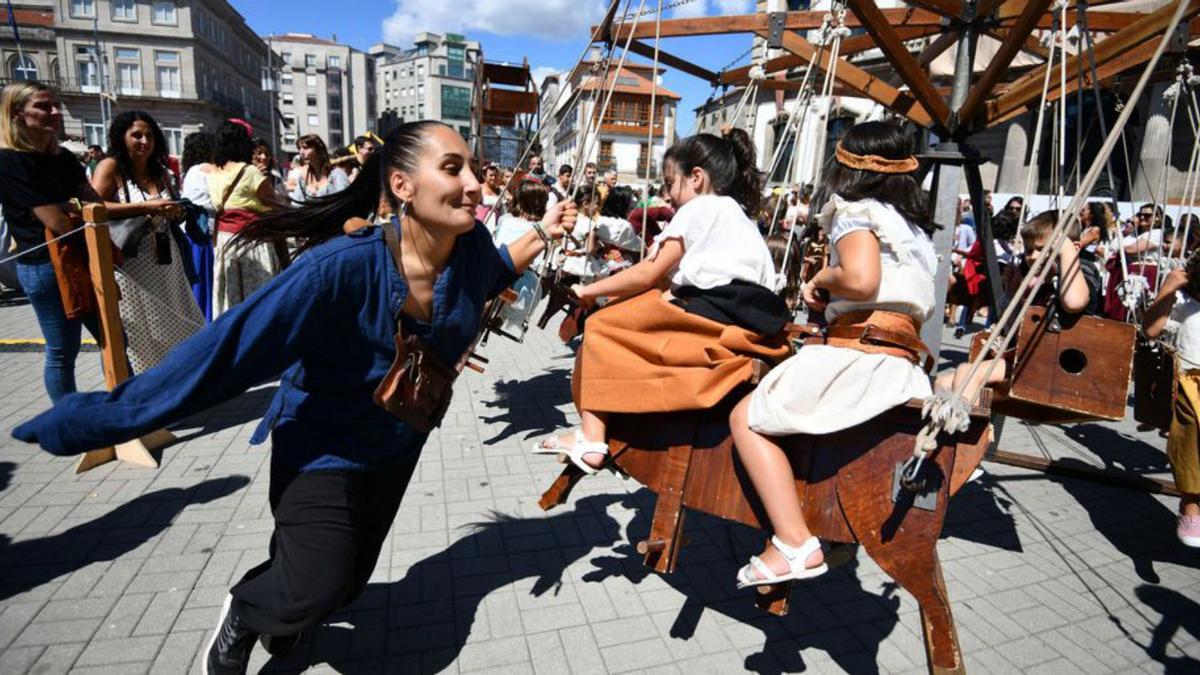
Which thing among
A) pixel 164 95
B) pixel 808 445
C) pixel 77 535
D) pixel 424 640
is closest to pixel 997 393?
pixel 808 445

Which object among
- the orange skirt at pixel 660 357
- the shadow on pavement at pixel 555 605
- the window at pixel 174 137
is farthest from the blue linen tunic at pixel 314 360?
the window at pixel 174 137

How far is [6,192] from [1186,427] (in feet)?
22.8

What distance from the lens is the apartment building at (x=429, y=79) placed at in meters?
93.8

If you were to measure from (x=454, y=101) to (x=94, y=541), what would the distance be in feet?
329

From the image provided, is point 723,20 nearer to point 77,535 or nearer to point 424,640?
point 424,640

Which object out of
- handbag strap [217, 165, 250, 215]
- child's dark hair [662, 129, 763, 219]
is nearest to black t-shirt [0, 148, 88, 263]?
handbag strap [217, 165, 250, 215]

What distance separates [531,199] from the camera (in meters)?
5.19

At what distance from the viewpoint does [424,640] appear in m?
2.55

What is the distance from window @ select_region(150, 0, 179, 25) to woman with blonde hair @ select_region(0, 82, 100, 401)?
201 ft

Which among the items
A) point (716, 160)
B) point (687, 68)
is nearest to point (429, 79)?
point (687, 68)

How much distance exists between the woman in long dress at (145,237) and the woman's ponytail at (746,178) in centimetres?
391

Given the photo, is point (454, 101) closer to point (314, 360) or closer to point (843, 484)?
point (314, 360)

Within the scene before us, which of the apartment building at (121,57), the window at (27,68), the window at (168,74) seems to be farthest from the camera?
the window at (168,74)

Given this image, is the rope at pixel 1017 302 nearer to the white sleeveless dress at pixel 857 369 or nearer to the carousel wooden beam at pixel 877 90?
the white sleeveless dress at pixel 857 369
